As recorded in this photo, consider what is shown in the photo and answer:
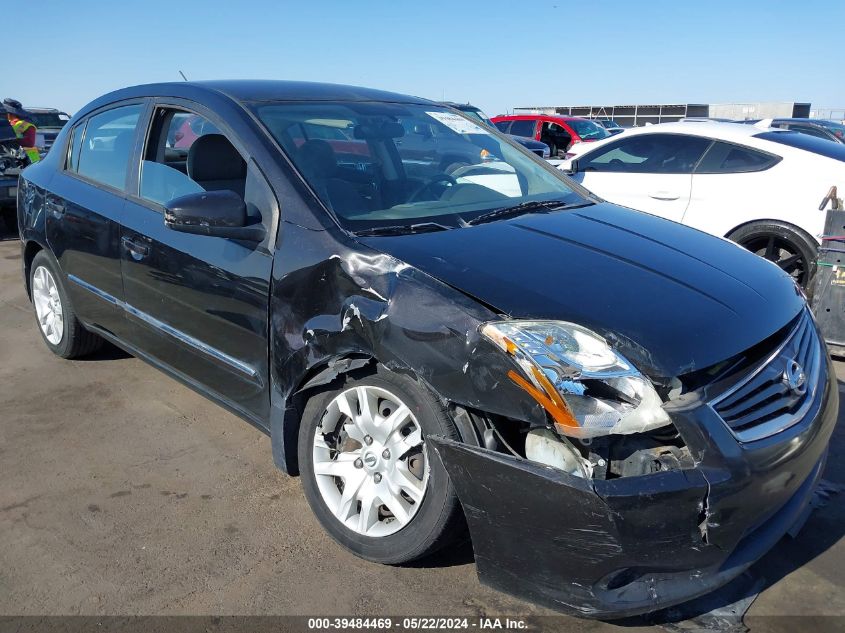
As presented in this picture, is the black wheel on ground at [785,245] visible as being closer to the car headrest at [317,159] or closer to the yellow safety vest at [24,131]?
the car headrest at [317,159]

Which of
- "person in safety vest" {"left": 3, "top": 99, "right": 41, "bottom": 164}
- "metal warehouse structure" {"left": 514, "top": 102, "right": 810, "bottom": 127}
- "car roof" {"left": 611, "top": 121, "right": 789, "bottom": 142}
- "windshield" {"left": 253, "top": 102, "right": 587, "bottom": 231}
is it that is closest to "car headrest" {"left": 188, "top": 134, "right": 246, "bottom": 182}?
"windshield" {"left": 253, "top": 102, "right": 587, "bottom": 231}

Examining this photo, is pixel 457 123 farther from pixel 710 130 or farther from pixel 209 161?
pixel 710 130

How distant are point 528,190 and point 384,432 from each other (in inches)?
61.8

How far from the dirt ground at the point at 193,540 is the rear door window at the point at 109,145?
1.30 meters

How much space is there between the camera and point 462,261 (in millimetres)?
2520

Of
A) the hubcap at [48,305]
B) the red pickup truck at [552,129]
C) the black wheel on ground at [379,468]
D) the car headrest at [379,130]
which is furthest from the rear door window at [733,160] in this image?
the red pickup truck at [552,129]

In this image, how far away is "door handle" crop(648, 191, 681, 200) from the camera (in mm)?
6426

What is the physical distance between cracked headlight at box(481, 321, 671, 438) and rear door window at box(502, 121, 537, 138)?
14929 millimetres

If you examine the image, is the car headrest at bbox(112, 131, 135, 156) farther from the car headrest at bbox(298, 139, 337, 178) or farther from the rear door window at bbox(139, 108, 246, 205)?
the car headrest at bbox(298, 139, 337, 178)

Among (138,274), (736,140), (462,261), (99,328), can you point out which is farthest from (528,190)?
(736,140)

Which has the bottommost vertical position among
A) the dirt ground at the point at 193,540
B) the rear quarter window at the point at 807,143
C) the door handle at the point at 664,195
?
the dirt ground at the point at 193,540

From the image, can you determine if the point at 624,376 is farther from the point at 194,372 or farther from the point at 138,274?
the point at 138,274

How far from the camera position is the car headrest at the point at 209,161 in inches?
137

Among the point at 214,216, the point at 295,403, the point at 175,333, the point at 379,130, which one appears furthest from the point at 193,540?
the point at 379,130
